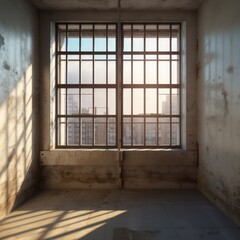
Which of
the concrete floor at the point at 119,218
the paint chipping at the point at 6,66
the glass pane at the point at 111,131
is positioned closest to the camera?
the concrete floor at the point at 119,218

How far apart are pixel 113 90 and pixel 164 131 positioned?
1.45 meters

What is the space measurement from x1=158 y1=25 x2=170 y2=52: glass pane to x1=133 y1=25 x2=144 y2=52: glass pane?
395mm

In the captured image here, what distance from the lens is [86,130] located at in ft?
17.3

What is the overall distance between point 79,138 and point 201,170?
265 centimetres

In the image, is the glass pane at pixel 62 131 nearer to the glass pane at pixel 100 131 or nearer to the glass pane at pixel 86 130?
the glass pane at pixel 86 130

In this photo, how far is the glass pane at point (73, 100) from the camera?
5281mm

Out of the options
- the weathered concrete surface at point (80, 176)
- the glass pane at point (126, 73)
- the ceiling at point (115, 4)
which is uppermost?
the ceiling at point (115, 4)

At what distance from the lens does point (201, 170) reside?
473 cm

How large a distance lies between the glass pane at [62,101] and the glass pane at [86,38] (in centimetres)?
104

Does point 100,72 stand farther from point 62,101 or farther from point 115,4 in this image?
point 115,4

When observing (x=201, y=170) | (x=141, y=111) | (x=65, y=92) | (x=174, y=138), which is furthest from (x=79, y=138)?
(x=201, y=170)

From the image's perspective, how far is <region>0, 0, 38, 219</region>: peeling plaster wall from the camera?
356 centimetres

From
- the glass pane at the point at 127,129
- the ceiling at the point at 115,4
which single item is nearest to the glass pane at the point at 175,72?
the ceiling at the point at 115,4

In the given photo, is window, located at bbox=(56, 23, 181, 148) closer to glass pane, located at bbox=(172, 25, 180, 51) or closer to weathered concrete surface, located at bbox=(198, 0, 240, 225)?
glass pane, located at bbox=(172, 25, 180, 51)
